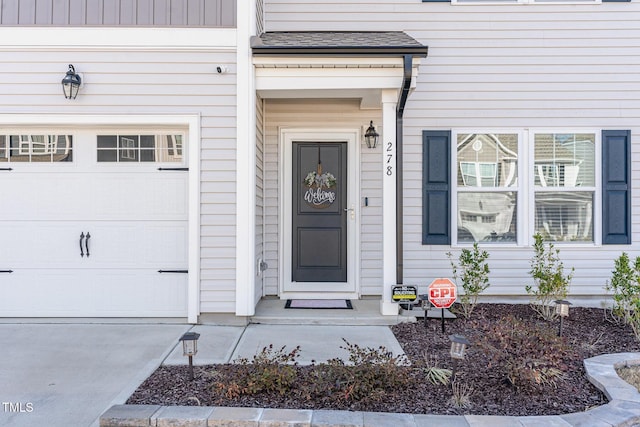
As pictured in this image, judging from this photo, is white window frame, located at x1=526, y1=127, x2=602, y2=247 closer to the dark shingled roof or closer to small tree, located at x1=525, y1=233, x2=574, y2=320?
small tree, located at x1=525, y1=233, x2=574, y2=320

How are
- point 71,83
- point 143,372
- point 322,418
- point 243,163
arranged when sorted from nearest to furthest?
point 322,418 < point 143,372 < point 71,83 < point 243,163

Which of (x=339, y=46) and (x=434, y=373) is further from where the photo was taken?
(x=339, y=46)

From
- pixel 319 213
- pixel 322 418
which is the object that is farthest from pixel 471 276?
pixel 322 418

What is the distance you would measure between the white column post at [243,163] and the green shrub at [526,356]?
2330 mm

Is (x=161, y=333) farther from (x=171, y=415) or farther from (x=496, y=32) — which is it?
(x=496, y=32)

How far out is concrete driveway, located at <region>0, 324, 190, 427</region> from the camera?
9.08 feet

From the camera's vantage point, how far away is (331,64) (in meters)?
4.56

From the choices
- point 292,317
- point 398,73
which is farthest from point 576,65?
point 292,317

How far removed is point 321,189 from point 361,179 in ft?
A: 1.74

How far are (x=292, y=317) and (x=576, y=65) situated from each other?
15.0 ft

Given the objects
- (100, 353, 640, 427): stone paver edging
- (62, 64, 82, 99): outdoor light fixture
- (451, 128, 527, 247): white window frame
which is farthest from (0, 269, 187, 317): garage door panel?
(451, 128, 527, 247): white window frame

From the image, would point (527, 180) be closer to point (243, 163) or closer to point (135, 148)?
point (243, 163)

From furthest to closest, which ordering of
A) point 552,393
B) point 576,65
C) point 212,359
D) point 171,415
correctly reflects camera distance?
1. point 576,65
2. point 212,359
3. point 552,393
4. point 171,415

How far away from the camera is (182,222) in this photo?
474cm
